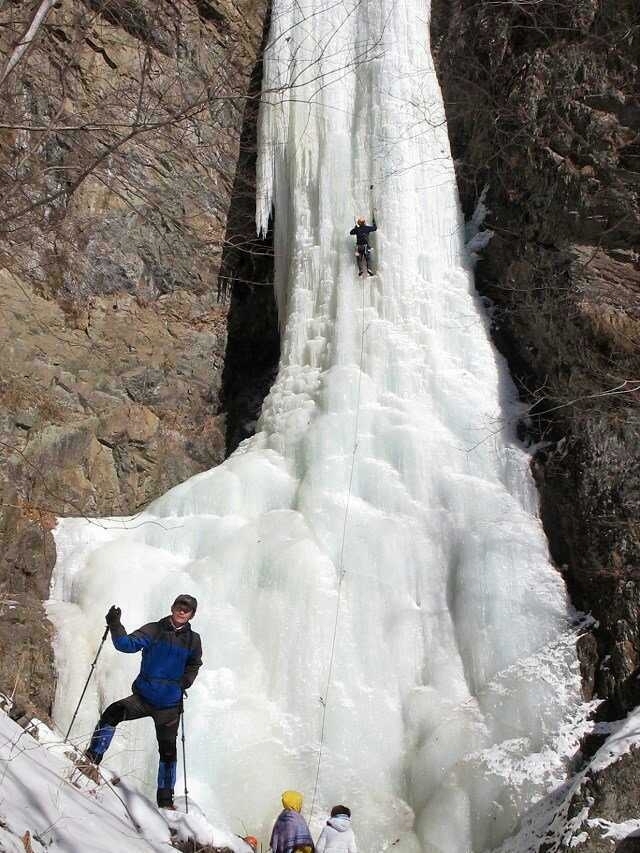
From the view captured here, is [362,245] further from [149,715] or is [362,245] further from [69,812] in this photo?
[69,812]

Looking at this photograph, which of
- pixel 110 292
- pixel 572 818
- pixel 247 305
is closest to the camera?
pixel 572 818

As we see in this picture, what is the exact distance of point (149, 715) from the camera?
4215mm

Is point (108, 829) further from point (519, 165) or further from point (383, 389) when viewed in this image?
point (519, 165)

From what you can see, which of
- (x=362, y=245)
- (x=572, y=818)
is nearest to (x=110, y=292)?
(x=362, y=245)

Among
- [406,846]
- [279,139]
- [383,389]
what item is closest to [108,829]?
[406,846]

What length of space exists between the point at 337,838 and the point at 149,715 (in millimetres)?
1336

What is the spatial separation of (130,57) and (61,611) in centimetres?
696

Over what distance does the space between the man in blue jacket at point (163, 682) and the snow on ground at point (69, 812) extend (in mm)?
246

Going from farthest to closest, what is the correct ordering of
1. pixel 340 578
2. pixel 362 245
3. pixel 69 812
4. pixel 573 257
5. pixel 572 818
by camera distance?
pixel 362 245, pixel 573 257, pixel 340 578, pixel 572 818, pixel 69 812

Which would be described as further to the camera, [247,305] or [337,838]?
[247,305]

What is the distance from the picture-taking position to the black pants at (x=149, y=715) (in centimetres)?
418

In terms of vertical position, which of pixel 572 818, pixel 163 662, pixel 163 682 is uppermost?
pixel 163 662

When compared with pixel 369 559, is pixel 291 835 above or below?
below

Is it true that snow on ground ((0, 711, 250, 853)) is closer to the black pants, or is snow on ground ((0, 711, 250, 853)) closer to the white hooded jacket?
the black pants
